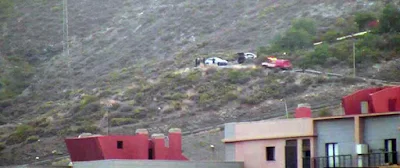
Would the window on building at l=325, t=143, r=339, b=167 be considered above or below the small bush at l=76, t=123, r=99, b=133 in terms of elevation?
below

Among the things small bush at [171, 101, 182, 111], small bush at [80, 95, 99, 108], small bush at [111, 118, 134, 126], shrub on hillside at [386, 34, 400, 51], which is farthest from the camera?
small bush at [80, 95, 99, 108]

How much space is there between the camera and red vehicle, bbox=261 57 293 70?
354 feet

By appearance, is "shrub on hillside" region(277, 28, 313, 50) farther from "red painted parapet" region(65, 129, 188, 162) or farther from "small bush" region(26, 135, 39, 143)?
"red painted parapet" region(65, 129, 188, 162)

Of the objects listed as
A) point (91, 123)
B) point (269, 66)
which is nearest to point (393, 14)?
point (269, 66)

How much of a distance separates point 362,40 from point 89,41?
128 feet

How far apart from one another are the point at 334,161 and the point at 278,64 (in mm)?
57522

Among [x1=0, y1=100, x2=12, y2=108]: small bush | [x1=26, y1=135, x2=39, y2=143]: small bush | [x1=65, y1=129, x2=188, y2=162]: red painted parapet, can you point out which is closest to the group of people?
[x1=0, y1=100, x2=12, y2=108]: small bush

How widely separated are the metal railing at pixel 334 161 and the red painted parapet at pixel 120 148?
8070mm

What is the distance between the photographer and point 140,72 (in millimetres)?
121625

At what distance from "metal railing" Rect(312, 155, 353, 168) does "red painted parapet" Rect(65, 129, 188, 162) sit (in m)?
8.07

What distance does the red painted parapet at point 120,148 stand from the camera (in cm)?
5619

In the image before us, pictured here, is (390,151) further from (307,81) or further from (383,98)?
(307,81)

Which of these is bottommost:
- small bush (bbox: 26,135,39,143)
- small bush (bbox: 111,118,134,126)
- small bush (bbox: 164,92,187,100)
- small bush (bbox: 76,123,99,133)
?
small bush (bbox: 26,135,39,143)

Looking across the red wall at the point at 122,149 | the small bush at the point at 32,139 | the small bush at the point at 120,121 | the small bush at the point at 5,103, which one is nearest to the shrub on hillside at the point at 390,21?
the small bush at the point at 120,121
